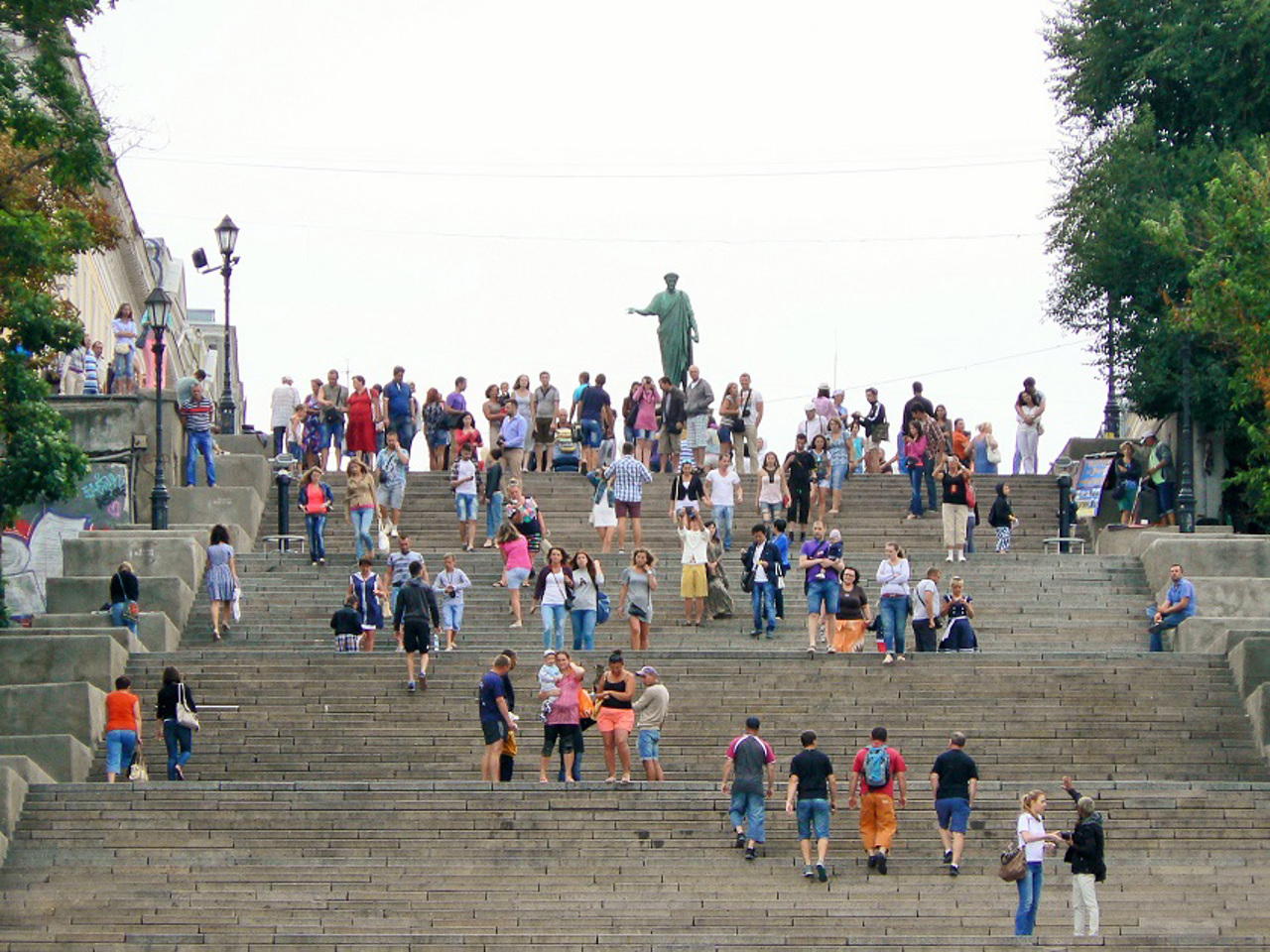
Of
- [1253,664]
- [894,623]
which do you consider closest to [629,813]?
[894,623]

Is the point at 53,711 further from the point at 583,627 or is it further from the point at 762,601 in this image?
the point at 762,601

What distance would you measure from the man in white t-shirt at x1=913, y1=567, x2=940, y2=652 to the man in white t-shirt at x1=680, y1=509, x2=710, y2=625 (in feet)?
8.79

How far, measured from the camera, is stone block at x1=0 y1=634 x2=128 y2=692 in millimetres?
28938

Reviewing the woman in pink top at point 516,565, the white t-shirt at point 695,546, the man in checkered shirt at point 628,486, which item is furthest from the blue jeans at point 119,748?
the man in checkered shirt at point 628,486

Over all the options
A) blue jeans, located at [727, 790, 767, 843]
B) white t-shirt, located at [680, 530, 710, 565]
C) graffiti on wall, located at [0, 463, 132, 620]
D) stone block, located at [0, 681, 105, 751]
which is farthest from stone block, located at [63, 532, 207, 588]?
blue jeans, located at [727, 790, 767, 843]

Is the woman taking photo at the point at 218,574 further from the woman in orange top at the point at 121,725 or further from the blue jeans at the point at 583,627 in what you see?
the woman in orange top at the point at 121,725

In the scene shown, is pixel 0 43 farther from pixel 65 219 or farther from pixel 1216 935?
pixel 1216 935

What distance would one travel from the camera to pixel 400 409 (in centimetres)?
3997

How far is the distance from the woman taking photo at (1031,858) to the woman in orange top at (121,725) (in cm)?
905

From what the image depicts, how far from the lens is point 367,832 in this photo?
2480 cm

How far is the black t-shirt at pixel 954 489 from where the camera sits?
112ft

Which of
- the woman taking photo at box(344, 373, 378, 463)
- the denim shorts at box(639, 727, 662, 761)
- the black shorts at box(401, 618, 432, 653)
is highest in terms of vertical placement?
the woman taking photo at box(344, 373, 378, 463)

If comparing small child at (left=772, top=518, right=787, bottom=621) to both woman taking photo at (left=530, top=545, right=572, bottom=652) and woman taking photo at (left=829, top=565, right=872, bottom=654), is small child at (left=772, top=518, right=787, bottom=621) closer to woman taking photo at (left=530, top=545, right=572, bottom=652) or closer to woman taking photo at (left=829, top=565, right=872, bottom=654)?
woman taking photo at (left=829, top=565, right=872, bottom=654)

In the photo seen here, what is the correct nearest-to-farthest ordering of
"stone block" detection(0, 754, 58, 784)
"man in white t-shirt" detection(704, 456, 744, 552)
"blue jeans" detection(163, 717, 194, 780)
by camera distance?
"stone block" detection(0, 754, 58, 784)
"blue jeans" detection(163, 717, 194, 780)
"man in white t-shirt" detection(704, 456, 744, 552)
